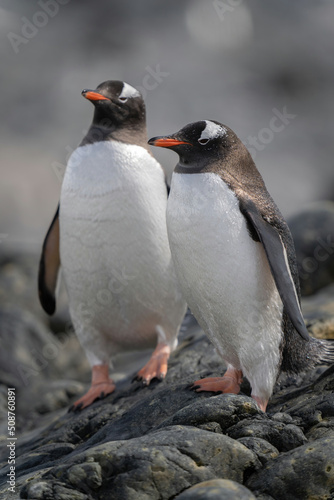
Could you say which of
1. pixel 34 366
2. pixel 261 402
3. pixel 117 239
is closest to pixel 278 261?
pixel 261 402

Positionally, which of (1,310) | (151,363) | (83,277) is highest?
(83,277)

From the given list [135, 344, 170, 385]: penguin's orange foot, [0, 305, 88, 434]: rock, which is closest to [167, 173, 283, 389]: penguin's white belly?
[135, 344, 170, 385]: penguin's orange foot

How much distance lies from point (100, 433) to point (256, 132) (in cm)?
1052

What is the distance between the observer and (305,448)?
1.86 metres

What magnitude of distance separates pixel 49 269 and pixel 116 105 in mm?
1307

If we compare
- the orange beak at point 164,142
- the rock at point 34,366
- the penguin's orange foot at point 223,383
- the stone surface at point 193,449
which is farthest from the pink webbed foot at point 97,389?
the orange beak at point 164,142

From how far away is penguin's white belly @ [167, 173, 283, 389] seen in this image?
250cm

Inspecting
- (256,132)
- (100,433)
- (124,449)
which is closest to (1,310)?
(100,433)

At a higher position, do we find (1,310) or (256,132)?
(256,132)

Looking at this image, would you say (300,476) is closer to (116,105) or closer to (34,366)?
(116,105)

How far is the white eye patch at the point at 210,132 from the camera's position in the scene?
2592 mm

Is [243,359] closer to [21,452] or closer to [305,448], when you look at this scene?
[305,448]

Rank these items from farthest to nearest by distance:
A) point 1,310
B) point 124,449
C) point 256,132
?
point 256,132, point 1,310, point 124,449

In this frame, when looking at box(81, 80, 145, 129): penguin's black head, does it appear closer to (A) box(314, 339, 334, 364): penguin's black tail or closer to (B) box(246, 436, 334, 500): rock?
(A) box(314, 339, 334, 364): penguin's black tail
